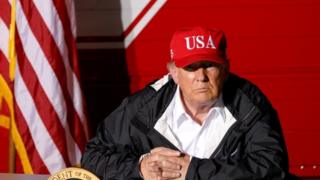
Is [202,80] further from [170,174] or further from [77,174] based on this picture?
[77,174]

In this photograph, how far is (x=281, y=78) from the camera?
4.53m

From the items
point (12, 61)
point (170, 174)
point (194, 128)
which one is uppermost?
point (12, 61)

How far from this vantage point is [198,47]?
241 cm

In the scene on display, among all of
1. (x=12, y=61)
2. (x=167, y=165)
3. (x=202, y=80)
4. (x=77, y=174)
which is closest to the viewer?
(x=77, y=174)

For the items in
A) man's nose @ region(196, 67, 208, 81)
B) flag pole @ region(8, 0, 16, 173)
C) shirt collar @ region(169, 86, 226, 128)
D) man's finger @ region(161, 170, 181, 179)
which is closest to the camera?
man's finger @ region(161, 170, 181, 179)

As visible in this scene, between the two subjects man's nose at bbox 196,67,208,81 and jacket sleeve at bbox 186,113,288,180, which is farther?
man's nose at bbox 196,67,208,81

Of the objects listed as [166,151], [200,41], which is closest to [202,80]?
[200,41]

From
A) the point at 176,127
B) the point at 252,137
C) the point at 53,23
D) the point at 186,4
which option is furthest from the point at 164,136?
the point at 186,4

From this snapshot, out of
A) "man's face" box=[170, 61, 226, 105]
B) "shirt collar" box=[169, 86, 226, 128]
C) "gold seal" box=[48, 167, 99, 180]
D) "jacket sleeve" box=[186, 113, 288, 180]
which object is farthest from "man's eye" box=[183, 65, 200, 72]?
"gold seal" box=[48, 167, 99, 180]

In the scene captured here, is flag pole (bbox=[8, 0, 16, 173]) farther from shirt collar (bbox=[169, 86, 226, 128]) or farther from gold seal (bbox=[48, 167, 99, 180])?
gold seal (bbox=[48, 167, 99, 180])

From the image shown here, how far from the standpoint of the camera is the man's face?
7.93 ft

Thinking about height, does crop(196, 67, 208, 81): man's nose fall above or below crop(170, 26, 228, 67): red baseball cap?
below

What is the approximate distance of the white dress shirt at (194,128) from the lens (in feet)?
8.19

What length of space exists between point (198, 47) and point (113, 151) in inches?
18.3
